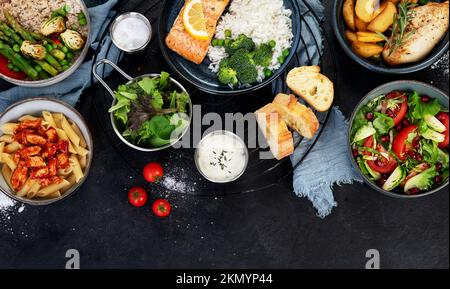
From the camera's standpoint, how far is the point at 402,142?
Result: 13.7 ft

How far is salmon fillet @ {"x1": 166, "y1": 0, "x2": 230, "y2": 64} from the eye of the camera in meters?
4.21

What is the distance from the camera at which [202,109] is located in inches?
177

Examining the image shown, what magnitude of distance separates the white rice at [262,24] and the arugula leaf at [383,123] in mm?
925

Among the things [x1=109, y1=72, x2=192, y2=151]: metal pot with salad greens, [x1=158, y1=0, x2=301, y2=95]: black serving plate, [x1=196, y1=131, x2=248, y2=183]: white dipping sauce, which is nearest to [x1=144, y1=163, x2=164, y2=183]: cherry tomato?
[x1=109, y1=72, x2=192, y2=151]: metal pot with salad greens

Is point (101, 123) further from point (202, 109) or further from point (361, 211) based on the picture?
point (361, 211)

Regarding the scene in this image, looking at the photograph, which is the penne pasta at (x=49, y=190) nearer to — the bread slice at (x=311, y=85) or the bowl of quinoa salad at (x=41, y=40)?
the bowl of quinoa salad at (x=41, y=40)

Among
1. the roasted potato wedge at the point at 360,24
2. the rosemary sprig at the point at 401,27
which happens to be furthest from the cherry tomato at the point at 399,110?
the roasted potato wedge at the point at 360,24

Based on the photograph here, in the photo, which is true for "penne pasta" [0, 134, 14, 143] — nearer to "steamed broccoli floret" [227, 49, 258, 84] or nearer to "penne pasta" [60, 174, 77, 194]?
"penne pasta" [60, 174, 77, 194]

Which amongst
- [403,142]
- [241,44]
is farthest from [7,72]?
Result: [403,142]

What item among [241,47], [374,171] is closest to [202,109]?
[241,47]

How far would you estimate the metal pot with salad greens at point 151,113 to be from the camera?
4043 millimetres

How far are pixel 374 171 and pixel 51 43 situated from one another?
2951mm

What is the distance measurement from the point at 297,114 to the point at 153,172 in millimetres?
1304

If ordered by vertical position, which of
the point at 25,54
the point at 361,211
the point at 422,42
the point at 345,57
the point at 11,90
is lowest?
the point at 361,211
